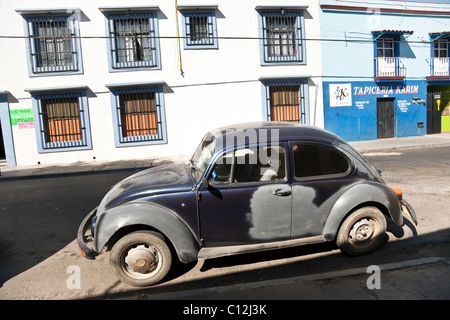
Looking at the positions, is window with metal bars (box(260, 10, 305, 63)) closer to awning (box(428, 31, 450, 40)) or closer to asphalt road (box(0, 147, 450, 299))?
awning (box(428, 31, 450, 40))

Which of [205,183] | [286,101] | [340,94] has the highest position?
[340,94]

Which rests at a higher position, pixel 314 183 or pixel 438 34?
pixel 438 34

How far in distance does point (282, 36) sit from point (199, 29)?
403cm

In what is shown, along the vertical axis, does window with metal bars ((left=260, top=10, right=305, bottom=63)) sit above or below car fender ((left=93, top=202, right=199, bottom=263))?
above

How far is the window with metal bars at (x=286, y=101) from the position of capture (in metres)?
16.0

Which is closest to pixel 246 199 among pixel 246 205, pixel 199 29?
pixel 246 205

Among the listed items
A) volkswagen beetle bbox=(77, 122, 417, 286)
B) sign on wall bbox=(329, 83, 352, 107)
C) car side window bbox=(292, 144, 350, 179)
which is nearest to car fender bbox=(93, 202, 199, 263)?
volkswagen beetle bbox=(77, 122, 417, 286)

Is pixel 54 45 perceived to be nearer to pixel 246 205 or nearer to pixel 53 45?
pixel 53 45

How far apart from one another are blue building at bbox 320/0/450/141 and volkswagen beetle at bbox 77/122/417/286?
13262 mm

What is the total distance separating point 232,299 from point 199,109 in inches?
499

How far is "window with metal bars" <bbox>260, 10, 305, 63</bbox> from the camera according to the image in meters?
15.7

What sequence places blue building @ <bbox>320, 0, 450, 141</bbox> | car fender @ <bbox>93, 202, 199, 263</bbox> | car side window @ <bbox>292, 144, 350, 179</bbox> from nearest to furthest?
car fender @ <bbox>93, 202, 199, 263</bbox> < car side window @ <bbox>292, 144, 350, 179</bbox> < blue building @ <bbox>320, 0, 450, 141</bbox>

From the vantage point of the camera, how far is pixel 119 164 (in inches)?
534
